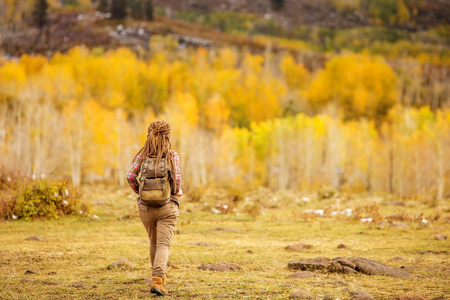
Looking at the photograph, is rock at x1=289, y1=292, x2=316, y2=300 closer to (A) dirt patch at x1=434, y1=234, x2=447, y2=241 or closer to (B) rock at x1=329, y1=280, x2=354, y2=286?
(B) rock at x1=329, y1=280, x2=354, y2=286

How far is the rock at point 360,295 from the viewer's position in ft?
21.5

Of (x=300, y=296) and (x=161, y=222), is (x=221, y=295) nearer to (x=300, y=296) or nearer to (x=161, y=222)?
(x=300, y=296)

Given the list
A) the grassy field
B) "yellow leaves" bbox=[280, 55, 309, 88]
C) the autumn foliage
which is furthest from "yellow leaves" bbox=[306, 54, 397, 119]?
the grassy field

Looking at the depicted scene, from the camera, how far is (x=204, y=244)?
11945mm

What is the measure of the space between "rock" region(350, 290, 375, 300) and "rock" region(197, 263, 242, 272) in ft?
8.61

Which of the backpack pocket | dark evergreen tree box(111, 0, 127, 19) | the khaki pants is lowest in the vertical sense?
the khaki pants

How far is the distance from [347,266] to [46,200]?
10.5m

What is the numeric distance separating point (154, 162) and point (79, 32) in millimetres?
105649

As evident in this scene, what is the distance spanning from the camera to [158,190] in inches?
257

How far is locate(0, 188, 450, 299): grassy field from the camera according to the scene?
701 cm

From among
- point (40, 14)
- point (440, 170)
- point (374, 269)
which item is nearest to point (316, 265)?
point (374, 269)

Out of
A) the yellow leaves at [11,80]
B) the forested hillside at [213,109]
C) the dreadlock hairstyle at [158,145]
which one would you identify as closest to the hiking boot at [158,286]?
the dreadlock hairstyle at [158,145]

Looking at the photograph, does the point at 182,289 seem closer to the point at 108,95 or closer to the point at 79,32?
the point at 108,95

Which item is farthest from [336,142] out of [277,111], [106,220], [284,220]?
[106,220]
